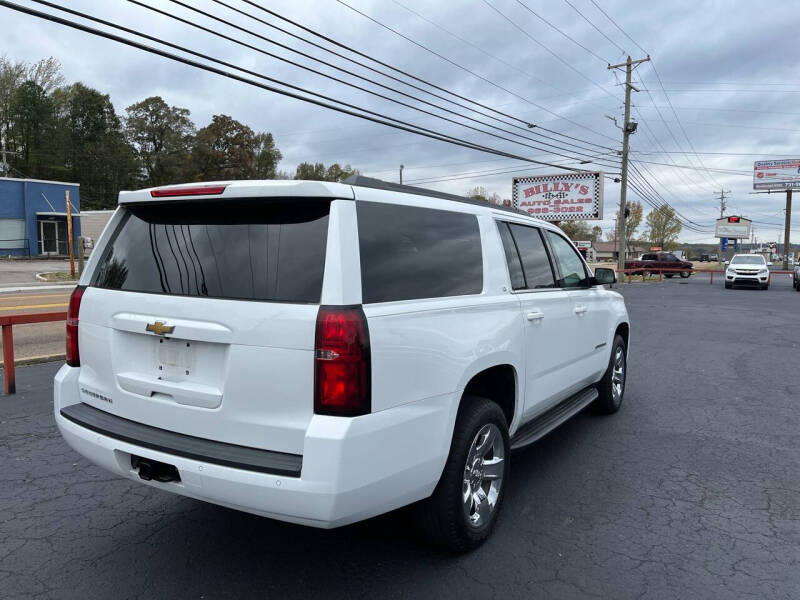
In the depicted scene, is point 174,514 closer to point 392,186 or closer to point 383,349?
point 383,349

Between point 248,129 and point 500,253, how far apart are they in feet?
207

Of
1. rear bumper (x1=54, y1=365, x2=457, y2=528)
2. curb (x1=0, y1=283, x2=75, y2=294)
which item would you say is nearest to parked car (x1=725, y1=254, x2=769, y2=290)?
curb (x1=0, y1=283, x2=75, y2=294)

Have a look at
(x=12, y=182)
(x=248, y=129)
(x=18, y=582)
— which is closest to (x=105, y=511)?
(x=18, y=582)

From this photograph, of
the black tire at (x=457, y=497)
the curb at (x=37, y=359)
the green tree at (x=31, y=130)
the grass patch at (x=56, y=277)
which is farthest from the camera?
the green tree at (x=31, y=130)

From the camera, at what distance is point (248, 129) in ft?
201

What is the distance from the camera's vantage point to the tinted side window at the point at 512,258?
12.1ft

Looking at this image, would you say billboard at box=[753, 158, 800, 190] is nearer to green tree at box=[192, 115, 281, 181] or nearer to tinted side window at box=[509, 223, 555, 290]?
green tree at box=[192, 115, 281, 181]

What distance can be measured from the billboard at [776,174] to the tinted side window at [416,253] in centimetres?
7683

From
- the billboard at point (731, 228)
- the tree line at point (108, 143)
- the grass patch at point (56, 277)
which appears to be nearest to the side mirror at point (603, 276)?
the grass patch at point (56, 277)

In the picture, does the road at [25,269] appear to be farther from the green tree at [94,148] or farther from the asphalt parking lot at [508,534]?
the green tree at [94,148]

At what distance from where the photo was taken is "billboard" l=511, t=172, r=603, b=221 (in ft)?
97.0

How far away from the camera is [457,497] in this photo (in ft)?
9.43

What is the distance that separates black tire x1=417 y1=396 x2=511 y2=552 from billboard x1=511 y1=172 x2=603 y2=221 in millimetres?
28366

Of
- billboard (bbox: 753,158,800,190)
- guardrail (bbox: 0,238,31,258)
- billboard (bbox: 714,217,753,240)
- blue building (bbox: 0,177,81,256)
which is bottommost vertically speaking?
guardrail (bbox: 0,238,31,258)
